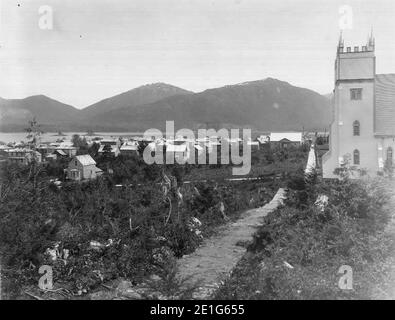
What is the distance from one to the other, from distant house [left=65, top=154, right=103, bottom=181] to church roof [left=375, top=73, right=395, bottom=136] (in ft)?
75.0

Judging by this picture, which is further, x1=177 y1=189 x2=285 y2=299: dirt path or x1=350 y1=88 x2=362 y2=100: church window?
x1=350 y1=88 x2=362 y2=100: church window

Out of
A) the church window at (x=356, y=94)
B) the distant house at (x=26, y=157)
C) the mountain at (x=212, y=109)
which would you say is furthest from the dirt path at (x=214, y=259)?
the mountain at (x=212, y=109)

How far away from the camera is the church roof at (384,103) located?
81.4ft

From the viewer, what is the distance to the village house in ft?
81.4

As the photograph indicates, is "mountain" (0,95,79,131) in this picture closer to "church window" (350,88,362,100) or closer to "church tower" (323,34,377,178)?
"church tower" (323,34,377,178)

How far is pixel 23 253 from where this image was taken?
755 centimetres

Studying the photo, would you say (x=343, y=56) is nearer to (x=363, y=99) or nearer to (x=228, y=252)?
(x=363, y=99)

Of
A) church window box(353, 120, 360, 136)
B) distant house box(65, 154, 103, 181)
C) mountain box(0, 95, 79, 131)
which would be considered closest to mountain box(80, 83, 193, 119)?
distant house box(65, 154, 103, 181)

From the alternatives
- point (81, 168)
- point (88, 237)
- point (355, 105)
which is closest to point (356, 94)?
point (355, 105)

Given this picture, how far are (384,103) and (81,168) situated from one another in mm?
25588

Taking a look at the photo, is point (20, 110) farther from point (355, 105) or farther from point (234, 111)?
point (234, 111)
